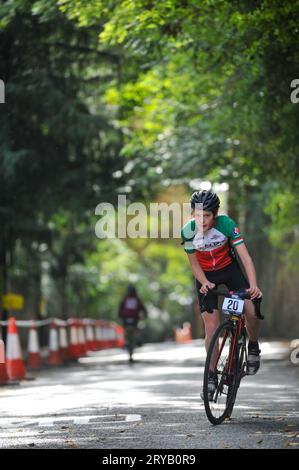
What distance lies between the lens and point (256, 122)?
64.1 feet

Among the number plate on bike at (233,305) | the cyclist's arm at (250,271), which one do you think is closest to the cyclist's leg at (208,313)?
the number plate on bike at (233,305)

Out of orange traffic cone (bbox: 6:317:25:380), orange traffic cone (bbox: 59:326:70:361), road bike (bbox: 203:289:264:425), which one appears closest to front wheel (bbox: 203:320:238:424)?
road bike (bbox: 203:289:264:425)

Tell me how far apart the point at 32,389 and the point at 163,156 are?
11.5m

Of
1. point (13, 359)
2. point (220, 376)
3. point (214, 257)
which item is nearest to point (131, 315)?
point (13, 359)

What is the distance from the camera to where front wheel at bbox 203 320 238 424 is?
960cm

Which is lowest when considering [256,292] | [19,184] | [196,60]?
[256,292]

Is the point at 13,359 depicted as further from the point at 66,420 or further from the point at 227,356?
the point at 227,356

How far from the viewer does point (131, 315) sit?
987 inches

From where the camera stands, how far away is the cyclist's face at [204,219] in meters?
9.95

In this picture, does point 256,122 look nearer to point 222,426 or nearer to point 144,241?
point 222,426

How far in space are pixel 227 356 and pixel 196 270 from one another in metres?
0.79

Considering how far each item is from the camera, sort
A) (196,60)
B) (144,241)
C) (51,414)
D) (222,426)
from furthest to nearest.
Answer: (144,241) < (196,60) < (51,414) < (222,426)

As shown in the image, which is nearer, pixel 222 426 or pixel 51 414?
pixel 222 426

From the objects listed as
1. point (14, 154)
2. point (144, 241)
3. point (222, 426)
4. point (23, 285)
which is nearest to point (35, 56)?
point (14, 154)
